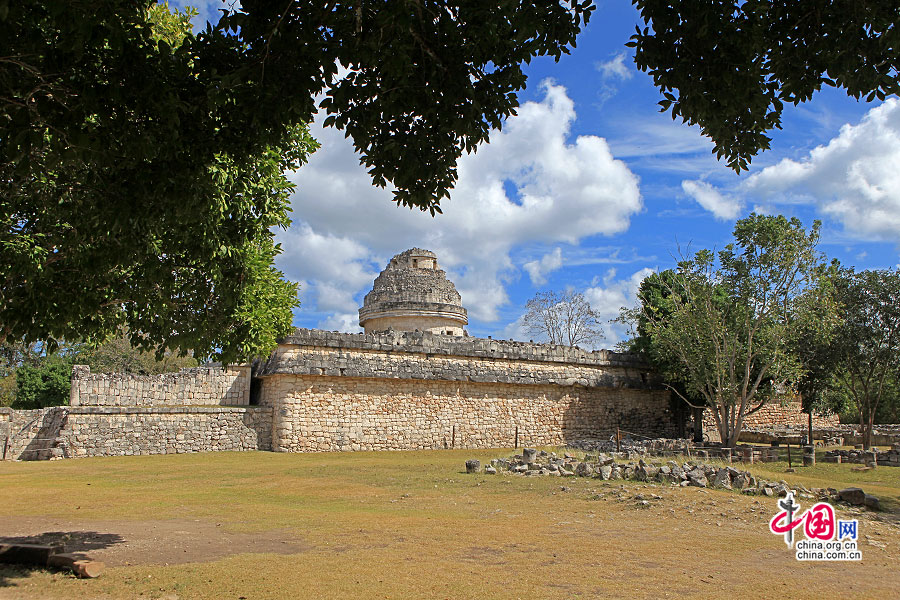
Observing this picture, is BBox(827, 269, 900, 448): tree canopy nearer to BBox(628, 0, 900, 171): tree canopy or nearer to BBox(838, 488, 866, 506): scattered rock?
BBox(838, 488, 866, 506): scattered rock

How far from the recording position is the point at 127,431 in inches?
714

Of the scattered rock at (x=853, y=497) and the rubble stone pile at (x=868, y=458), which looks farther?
the rubble stone pile at (x=868, y=458)

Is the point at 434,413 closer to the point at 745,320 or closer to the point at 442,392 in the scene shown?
the point at 442,392

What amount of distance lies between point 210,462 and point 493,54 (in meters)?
14.9

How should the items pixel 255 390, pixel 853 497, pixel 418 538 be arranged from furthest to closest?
pixel 255 390 < pixel 853 497 < pixel 418 538

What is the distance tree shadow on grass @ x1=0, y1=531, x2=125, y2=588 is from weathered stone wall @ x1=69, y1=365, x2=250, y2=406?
31.9ft

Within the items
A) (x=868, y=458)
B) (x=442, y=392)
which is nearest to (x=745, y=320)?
(x=868, y=458)

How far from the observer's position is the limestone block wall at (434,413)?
1992cm

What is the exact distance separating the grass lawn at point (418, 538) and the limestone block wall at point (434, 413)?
5813 mm

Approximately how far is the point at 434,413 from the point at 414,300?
6.49 metres

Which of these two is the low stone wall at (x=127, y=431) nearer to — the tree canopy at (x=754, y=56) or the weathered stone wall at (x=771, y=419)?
the tree canopy at (x=754, y=56)

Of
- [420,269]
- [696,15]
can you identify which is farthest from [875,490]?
[420,269]

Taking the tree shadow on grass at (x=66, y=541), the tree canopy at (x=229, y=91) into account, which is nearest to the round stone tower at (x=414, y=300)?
the tree shadow on grass at (x=66, y=541)

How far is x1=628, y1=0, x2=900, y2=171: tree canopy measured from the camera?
14.0 ft
